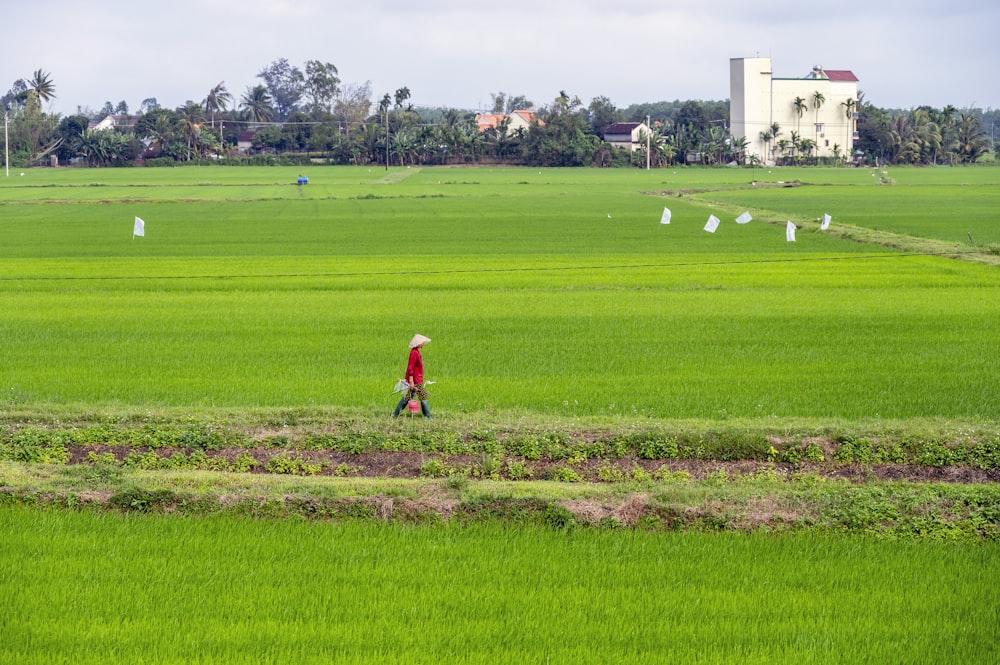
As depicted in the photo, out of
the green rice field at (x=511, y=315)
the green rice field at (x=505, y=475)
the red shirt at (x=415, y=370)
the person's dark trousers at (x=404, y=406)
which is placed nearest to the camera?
the green rice field at (x=505, y=475)

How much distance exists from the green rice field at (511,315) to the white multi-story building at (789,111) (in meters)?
99.0

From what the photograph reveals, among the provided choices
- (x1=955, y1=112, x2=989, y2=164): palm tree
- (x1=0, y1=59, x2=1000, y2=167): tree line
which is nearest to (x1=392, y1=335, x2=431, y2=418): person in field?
(x1=0, y1=59, x2=1000, y2=167): tree line

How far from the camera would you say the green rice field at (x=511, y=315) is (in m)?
15.8

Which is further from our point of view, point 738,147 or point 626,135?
point 626,135

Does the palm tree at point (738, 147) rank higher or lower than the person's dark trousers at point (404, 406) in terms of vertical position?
higher

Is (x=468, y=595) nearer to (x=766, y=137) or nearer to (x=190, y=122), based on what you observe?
(x=766, y=137)

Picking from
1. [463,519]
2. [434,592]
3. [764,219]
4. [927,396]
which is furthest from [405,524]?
[764,219]

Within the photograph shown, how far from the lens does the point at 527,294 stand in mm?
27828

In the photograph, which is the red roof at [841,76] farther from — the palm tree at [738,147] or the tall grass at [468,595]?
the tall grass at [468,595]

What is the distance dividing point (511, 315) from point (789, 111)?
468ft

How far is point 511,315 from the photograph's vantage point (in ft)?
78.5

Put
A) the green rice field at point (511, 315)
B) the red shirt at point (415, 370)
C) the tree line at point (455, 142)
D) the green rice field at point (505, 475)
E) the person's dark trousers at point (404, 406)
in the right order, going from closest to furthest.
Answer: the green rice field at point (505, 475) < the red shirt at point (415, 370) < the person's dark trousers at point (404, 406) < the green rice field at point (511, 315) < the tree line at point (455, 142)

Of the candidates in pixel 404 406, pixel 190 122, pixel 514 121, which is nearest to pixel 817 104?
pixel 514 121

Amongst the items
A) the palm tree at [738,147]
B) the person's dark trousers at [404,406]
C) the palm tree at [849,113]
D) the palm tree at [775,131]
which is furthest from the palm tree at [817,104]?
the person's dark trousers at [404,406]
